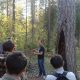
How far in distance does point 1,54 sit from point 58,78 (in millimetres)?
1997

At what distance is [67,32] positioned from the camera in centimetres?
1012

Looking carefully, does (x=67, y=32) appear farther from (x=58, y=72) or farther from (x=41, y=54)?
(x=58, y=72)

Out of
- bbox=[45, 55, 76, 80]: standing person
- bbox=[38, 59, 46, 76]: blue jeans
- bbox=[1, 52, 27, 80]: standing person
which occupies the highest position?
bbox=[1, 52, 27, 80]: standing person

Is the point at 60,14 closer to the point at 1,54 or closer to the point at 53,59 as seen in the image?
the point at 1,54

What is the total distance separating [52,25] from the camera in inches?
1967

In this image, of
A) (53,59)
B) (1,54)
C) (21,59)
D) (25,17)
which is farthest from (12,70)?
(25,17)

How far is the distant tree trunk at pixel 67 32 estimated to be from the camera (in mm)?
10070

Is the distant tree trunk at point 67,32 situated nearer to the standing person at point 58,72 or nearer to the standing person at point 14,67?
the standing person at point 58,72

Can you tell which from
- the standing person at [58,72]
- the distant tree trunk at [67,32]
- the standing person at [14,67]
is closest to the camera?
the standing person at [14,67]

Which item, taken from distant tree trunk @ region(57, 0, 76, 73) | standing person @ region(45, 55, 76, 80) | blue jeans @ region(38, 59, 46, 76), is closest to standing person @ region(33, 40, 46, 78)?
blue jeans @ region(38, 59, 46, 76)

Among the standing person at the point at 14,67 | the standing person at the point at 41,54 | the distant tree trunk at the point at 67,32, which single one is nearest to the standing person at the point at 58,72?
the standing person at the point at 14,67

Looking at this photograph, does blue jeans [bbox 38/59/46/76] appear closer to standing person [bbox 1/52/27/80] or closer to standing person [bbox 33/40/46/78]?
standing person [bbox 33/40/46/78]

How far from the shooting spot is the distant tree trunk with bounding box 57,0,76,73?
1007 centimetres

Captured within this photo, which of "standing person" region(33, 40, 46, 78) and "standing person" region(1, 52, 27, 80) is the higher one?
"standing person" region(1, 52, 27, 80)
